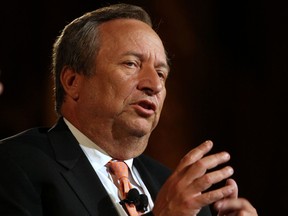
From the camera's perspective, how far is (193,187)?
170 cm

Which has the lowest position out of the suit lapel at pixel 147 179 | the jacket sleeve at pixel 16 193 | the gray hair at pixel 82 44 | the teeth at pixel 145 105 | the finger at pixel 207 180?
the suit lapel at pixel 147 179

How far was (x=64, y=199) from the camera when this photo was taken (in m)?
1.87

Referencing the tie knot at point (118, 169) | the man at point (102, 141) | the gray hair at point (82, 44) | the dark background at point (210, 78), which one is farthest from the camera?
the dark background at point (210, 78)

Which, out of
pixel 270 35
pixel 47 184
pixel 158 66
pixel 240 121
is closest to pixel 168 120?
pixel 240 121

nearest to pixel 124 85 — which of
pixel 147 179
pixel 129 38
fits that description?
pixel 129 38

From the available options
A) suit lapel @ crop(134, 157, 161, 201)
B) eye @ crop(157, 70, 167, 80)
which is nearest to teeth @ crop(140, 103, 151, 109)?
eye @ crop(157, 70, 167, 80)

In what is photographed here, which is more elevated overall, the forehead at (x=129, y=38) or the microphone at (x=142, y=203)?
the forehead at (x=129, y=38)

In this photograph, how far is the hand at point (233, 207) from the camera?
6.36 ft

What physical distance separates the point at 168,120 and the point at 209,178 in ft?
6.34

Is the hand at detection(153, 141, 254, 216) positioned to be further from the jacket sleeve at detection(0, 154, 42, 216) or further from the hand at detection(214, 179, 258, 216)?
the jacket sleeve at detection(0, 154, 42, 216)

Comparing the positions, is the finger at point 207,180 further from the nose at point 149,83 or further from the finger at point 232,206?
the nose at point 149,83

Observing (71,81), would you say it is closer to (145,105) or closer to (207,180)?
(145,105)

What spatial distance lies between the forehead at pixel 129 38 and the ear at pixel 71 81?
163 millimetres

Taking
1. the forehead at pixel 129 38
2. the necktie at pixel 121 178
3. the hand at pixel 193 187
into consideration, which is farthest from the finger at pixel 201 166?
the forehead at pixel 129 38
